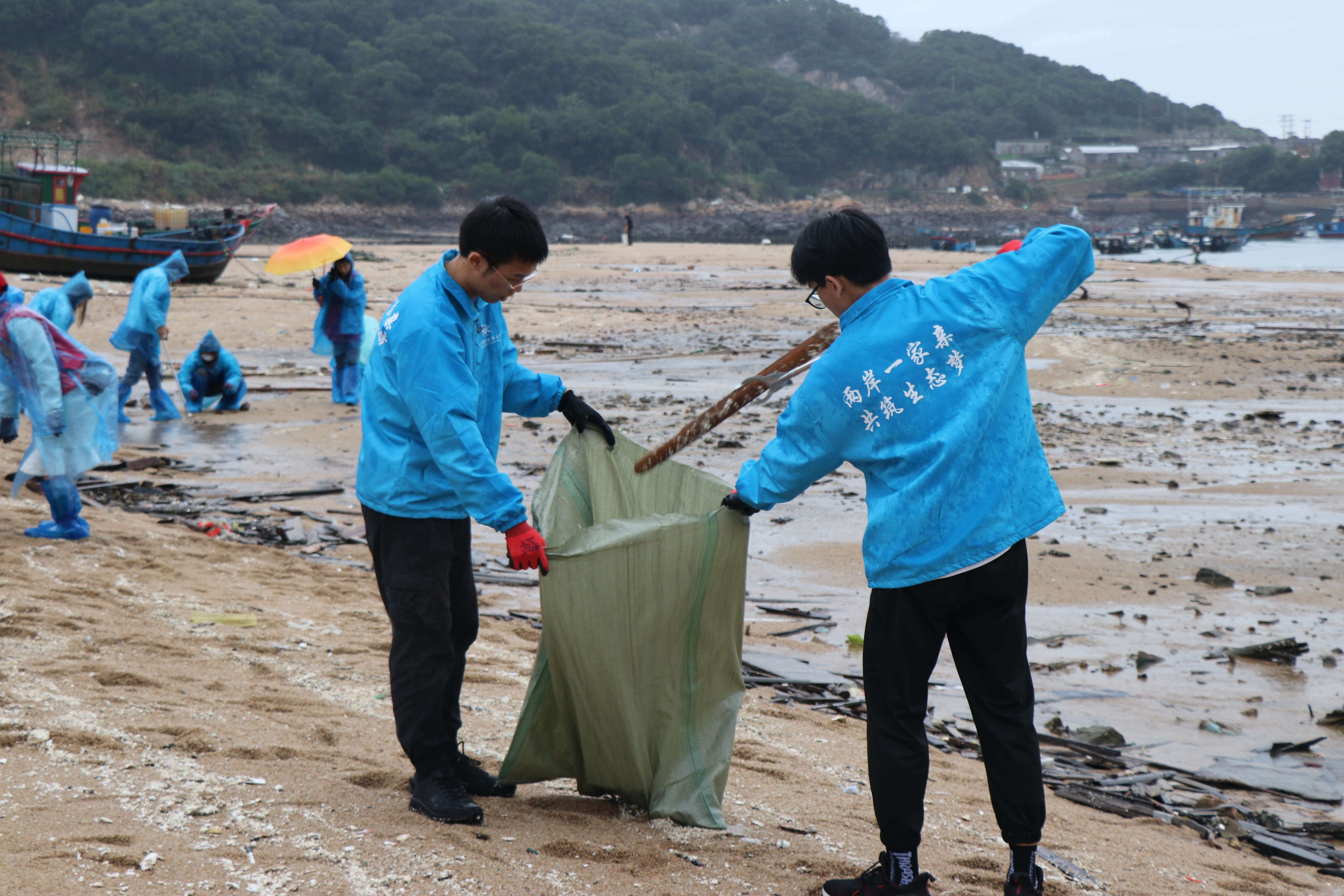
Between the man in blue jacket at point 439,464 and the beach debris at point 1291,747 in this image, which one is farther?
the beach debris at point 1291,747

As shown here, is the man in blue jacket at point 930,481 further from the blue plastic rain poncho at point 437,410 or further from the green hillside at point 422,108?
the green hillside at point 422,108

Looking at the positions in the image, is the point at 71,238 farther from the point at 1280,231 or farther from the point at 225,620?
the point at 1280,231

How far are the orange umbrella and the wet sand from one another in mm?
1451

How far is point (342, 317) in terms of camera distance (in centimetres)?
1031

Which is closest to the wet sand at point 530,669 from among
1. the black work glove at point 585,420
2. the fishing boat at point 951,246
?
the black work glove at point 585,420

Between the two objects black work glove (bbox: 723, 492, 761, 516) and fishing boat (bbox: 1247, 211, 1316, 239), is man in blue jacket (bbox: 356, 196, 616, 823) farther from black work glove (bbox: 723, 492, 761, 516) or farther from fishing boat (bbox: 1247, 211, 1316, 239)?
fishing boat (bbox: 1247, 211, 1316, 239)

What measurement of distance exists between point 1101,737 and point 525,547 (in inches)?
97.3

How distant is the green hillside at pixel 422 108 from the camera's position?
6675 cm

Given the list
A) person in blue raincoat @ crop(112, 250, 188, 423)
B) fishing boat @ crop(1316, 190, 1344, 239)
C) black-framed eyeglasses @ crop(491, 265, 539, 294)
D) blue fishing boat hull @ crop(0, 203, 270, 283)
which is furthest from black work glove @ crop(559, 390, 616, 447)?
fishing boat @ crop(1316, 190, 1344, 239)

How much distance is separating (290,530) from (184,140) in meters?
70.1

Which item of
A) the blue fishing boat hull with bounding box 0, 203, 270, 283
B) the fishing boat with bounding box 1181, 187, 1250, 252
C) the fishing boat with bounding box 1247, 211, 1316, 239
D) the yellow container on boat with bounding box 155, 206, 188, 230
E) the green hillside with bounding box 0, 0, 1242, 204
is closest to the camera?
the blue fishing boat hull with bounding box 0, 203, 270, 283

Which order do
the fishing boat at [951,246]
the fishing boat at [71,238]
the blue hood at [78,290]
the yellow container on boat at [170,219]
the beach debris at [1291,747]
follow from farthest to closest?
the fishing boat at [951,246] < the yellow container on boat at [170,219] < the fishing boat at [71,238] < the blue hood at [78,290] < the beach debris at [1291,747]

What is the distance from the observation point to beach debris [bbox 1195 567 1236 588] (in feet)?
18.2

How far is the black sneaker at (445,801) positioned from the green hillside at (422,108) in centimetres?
6254
